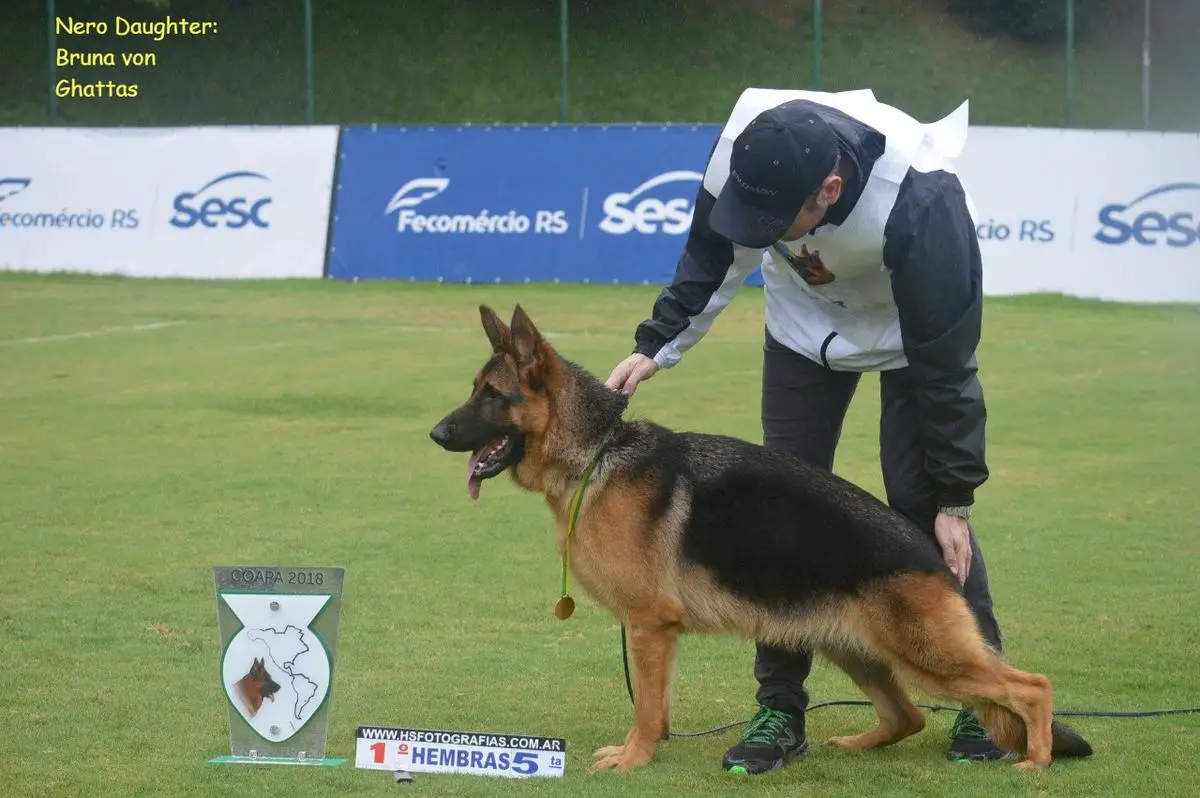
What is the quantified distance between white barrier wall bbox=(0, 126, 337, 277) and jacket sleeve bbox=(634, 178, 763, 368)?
1555 cm

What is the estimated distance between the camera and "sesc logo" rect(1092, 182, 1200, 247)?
58.0 feet

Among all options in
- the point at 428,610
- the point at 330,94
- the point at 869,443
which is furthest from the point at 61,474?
the point at 330,94

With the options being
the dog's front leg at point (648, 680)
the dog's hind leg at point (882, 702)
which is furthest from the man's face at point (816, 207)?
the dog's hind leg at point (882, 702)

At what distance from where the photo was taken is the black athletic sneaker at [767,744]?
5000 mm

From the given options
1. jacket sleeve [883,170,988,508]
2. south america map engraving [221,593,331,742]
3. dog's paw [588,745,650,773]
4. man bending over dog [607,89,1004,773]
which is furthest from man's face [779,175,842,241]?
south america map engraving [221,593,331,742]

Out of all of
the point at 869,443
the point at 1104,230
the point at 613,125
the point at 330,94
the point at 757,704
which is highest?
the point at 330,94

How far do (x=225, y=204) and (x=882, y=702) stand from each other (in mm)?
16954

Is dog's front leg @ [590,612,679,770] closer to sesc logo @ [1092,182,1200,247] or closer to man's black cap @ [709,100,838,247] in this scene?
man's black cap @ [709,100,838,247]

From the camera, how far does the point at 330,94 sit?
30.7 meters

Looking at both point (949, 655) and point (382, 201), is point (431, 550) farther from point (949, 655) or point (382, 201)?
point (382, 201)

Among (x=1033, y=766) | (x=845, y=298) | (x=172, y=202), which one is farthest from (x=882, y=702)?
(x=172, y=202)

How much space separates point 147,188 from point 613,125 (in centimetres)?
633

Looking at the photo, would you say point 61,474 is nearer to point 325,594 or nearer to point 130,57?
point 325,594

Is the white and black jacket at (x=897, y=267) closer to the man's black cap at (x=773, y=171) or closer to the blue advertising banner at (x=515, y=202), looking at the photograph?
the man's black cap at (x=773, y=171)
